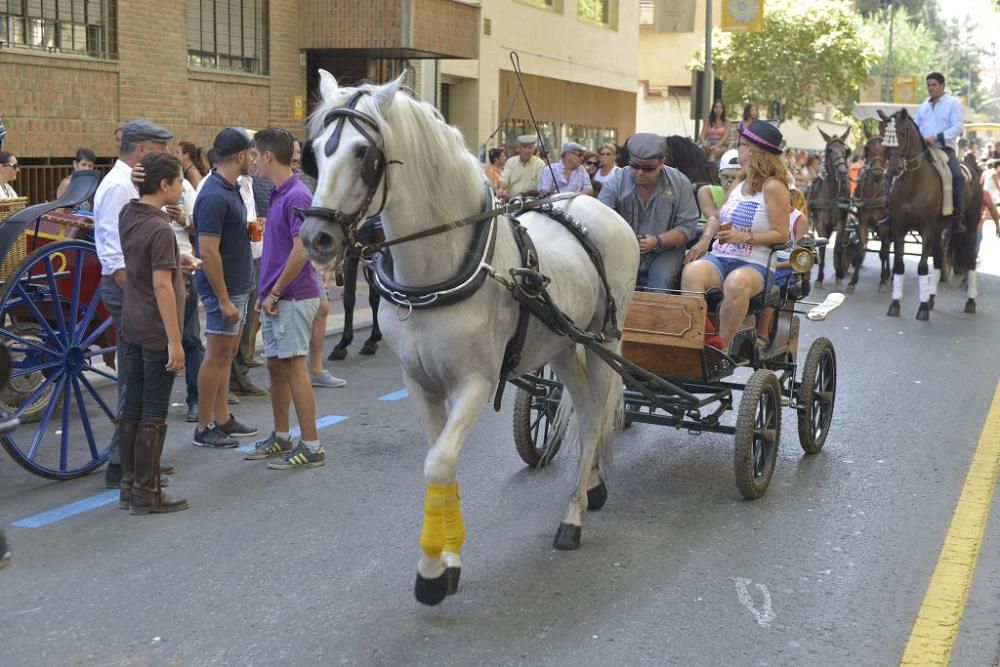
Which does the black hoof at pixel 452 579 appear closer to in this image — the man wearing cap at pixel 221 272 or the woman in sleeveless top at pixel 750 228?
the woman in sleeveless top at pixel 750 228

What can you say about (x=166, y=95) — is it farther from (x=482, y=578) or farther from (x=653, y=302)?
(x=482, y=578)

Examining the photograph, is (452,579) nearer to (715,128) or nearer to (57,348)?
(57,348)

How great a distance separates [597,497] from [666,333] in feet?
3.25

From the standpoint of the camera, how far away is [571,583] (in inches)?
209

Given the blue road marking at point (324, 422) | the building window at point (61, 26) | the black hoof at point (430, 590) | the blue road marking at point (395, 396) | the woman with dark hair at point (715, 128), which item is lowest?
the blue road marking at point (324, 422)

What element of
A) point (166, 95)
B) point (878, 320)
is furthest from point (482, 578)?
point (166, 95)

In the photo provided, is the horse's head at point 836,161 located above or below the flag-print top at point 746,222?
above

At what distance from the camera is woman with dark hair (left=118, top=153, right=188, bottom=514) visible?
6.04m

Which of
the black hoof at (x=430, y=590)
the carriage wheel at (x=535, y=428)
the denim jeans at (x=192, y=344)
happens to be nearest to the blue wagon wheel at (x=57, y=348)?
the denim jeans at (x=192, y=344)

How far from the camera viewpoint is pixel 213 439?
7.71 m

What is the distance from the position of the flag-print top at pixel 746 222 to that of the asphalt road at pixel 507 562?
1305 mm

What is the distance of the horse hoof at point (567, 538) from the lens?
226 inches

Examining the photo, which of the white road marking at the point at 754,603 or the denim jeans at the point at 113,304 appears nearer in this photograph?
the white road marking at the point at 754,603

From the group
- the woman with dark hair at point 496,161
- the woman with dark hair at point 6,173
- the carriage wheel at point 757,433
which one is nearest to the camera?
the carriage wheel at point 757,433
